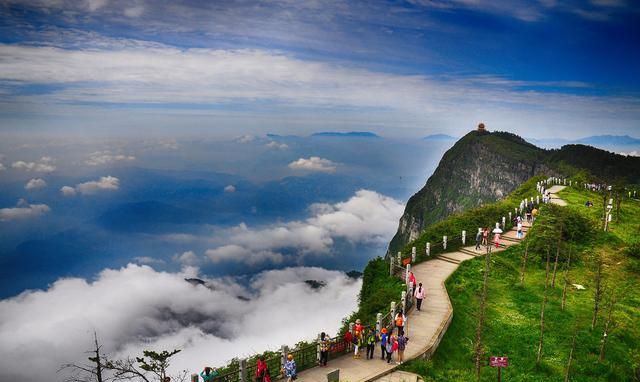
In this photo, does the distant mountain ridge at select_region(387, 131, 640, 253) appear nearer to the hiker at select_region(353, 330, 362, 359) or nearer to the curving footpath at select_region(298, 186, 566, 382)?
the curving footpath at select_region(298, 186, 566, 382)

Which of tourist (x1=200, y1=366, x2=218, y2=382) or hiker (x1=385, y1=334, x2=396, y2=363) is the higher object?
hiker (x1=385, y1=334, x2=396, y2=363)

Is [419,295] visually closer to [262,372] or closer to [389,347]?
[389,347]

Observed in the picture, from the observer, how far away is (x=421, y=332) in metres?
20.5

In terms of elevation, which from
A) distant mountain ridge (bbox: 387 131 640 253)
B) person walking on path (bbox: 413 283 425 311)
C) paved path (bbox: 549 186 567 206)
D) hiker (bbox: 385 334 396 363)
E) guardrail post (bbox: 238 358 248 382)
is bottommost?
guardrail post (bbox: 238 358 248 382)

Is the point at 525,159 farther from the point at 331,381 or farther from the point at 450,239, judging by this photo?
the point at 331,381

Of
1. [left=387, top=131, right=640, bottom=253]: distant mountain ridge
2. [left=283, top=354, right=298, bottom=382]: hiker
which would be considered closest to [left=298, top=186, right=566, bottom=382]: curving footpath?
[left=283, top=354, right=298, bottom=382]: hiker

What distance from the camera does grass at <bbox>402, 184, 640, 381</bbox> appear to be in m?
18.5

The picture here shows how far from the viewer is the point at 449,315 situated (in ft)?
72.3

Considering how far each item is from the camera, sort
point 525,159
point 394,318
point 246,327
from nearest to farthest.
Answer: point 394,318
point 525,159
point 246,327

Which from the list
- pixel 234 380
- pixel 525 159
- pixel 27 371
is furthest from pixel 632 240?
pixel 27 371

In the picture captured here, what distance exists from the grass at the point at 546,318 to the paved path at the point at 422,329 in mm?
587

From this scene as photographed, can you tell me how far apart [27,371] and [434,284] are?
204 metres

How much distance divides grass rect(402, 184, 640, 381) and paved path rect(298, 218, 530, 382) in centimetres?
59

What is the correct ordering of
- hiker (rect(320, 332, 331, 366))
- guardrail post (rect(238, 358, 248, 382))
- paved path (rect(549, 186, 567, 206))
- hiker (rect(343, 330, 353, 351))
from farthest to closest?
1. paved path (rect(549, 186, 567, 206))
2. hiker (rect(343, 330, 353, 351))
3. hiker (rect(320, 332, 331, 366))
4. guardrail post (rect(238, 358, 248, 382))
